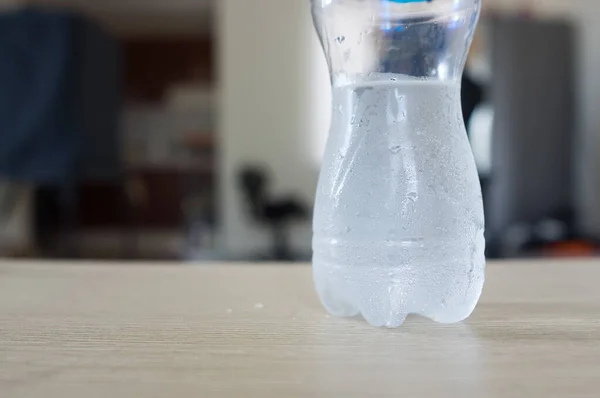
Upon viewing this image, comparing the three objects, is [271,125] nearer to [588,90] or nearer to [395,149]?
[588,90]

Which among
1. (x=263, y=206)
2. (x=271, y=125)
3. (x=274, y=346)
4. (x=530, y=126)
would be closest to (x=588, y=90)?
(x=530, y=126)

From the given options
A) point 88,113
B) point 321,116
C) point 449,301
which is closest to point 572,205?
point 321,116

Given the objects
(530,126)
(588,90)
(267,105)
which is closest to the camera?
(530,126)

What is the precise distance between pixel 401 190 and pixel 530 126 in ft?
10.4

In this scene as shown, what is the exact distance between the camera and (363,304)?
418 mm

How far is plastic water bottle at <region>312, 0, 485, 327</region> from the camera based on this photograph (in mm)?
409

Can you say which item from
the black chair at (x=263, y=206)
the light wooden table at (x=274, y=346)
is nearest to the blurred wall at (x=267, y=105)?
the black chair at (x=263, y=206)

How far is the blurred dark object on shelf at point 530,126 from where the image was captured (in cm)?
327

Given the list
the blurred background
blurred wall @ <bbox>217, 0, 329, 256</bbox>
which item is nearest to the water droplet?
the blurred background

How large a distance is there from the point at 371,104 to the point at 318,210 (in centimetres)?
9

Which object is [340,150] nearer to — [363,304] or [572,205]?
[363,304]

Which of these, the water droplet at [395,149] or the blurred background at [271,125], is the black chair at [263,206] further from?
the water droplet at [395,149]

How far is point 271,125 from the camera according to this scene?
3.84m

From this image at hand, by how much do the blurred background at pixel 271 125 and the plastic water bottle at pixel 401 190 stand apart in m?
2.28
